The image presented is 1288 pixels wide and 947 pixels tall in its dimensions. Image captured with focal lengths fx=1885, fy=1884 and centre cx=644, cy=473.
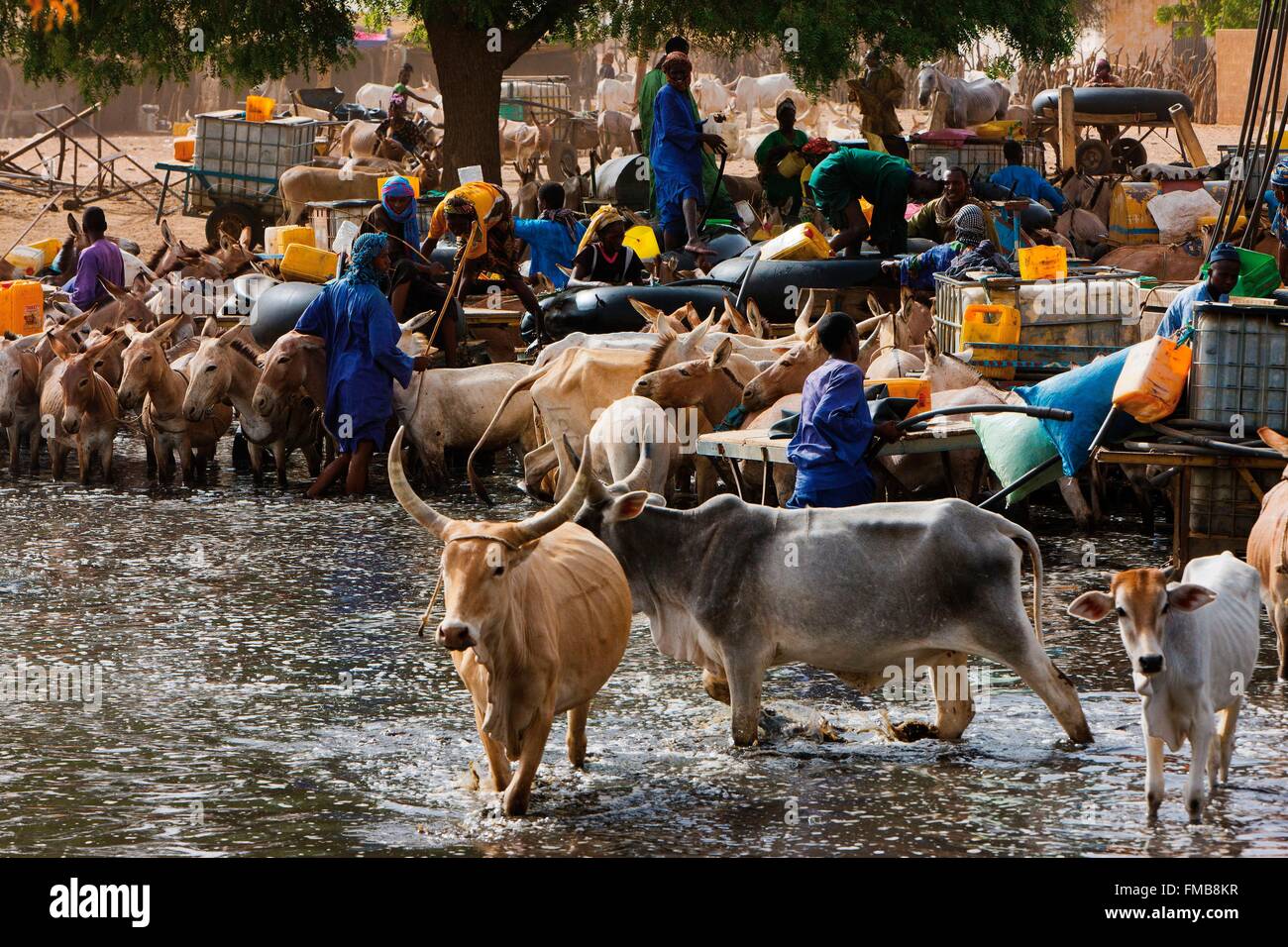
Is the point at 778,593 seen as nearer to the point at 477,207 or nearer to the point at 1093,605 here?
the point at 1093,605

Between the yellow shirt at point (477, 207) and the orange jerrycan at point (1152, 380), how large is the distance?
21.9 feet

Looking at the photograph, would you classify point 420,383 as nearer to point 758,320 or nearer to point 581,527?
point 758,320

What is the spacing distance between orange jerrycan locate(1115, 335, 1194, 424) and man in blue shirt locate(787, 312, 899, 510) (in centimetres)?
138

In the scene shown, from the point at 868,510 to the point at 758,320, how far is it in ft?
23.2

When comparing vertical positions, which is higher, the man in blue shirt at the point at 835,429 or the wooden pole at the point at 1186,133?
the wooden pole at the point at 1186,133

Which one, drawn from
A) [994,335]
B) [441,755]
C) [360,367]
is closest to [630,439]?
[994,335]

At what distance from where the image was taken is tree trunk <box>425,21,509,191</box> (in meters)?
22.2

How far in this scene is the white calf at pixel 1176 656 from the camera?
6113 mm

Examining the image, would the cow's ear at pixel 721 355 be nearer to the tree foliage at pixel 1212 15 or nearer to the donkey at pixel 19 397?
the donkey at pixel 19 397

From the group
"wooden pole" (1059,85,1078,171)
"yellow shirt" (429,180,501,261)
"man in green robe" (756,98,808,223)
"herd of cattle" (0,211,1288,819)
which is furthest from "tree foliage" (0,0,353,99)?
"herd of cattle" (0,211,1288,819)

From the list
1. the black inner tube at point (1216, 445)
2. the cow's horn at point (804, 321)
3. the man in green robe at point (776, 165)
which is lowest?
the black inner tube at point (1216, 445)

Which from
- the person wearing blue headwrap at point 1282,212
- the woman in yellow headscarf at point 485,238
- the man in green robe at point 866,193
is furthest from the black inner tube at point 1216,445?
the woman in yellow headscarf at point 485,238

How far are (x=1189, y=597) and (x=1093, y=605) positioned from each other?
31cm

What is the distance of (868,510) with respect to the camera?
24.4 ft
